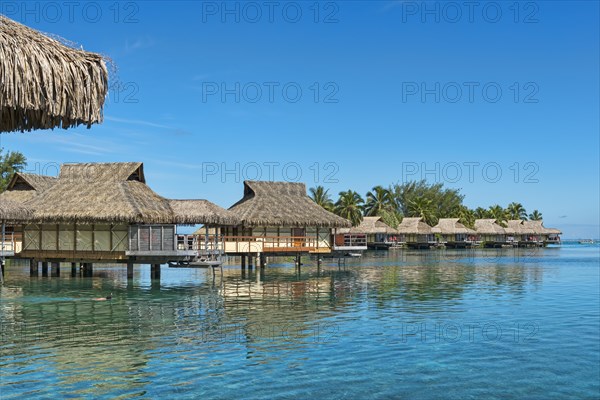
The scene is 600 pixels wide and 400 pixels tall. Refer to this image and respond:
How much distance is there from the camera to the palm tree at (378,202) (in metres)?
96.4

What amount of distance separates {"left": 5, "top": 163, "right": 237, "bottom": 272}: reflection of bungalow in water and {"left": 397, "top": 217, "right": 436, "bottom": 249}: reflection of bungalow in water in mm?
63774

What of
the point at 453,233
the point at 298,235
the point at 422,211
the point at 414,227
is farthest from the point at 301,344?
the point at 422,211

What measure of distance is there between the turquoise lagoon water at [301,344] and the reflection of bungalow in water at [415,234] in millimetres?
65915

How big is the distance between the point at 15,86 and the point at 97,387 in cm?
622

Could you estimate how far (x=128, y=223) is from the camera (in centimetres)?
3008

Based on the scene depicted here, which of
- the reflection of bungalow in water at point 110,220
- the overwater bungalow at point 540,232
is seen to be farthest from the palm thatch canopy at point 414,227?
the reflection of bungalow in water at point 110,220

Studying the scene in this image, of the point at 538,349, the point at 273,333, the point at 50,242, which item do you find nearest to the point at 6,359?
the point at 273,333

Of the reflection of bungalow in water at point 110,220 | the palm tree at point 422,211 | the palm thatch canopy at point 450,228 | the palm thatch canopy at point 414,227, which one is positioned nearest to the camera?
the reflection of bungalow in water at point 110,220

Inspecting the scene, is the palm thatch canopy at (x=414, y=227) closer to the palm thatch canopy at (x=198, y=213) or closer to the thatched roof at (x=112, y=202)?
the thatched roof at (x=112, y=202)

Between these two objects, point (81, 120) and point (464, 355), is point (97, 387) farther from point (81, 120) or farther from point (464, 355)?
point (464, 355)

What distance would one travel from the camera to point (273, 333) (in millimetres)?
16828

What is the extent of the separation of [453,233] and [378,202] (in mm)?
13031

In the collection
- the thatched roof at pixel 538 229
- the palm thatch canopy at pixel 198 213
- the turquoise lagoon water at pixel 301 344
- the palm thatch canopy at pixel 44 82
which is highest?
the palm thatch canopy at pixel 44 82

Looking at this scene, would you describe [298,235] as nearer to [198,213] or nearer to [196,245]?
[196,245]
